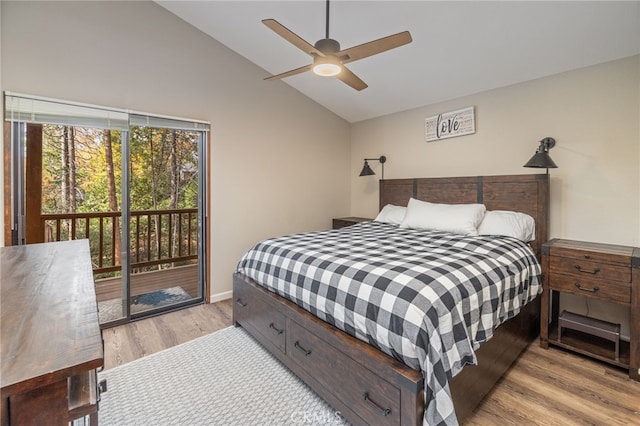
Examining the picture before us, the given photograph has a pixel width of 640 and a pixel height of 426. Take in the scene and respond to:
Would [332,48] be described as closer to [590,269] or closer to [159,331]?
[590,269]

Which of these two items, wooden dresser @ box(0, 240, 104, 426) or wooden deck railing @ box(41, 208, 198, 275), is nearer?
wooden dresser @ box(0, 240, 104, 426)

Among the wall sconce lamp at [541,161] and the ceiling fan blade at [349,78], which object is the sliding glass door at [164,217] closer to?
the ceiling fan blade at [349,78]

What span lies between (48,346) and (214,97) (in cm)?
328

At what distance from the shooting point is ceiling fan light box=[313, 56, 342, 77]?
2.03 metres

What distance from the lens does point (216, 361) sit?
2.35 m

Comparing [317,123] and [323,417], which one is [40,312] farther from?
[317,123]

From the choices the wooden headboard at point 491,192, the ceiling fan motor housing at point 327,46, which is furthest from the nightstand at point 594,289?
the ceiling fan motor housing at point 327,46

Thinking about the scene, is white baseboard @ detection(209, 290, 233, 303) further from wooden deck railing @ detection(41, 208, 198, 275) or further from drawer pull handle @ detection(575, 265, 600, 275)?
drawer pull handle @ detection(575, 265, 600, 275)

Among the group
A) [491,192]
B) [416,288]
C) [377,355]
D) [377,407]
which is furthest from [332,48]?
[491,192]

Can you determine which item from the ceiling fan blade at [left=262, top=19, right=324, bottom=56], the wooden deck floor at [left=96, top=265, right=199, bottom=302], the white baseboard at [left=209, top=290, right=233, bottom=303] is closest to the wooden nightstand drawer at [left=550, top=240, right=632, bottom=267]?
the ceiling fan blade at [left=262, top=19, right=324, bottom=56]

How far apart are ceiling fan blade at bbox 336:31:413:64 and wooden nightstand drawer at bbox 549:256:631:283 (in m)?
2.05

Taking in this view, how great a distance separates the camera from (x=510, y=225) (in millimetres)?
2826

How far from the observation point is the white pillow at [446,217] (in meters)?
2.92

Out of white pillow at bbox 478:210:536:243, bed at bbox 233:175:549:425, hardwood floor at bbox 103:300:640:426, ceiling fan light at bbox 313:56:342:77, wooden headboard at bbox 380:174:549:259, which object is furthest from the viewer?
wooden headboard at bbox 380:174:549:259
